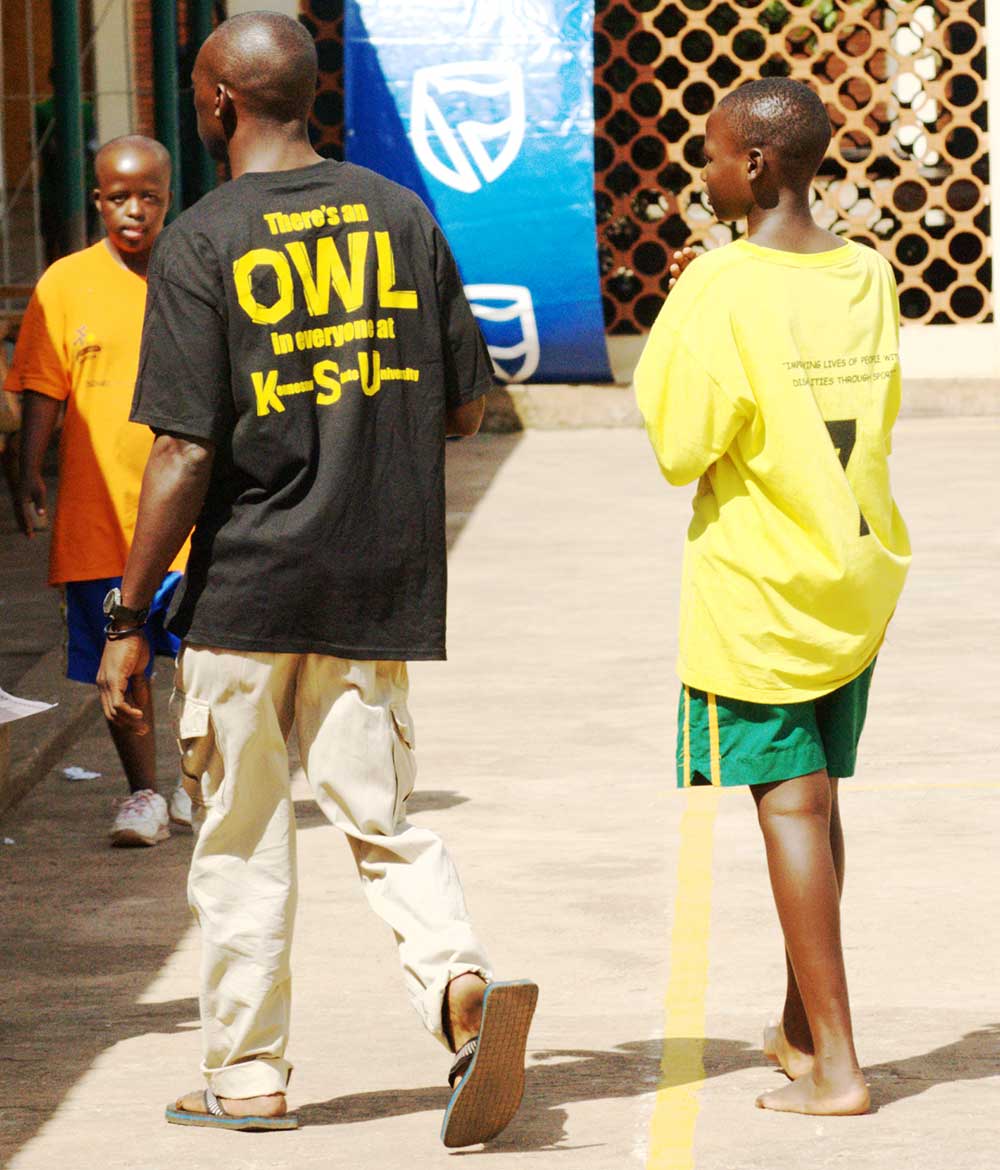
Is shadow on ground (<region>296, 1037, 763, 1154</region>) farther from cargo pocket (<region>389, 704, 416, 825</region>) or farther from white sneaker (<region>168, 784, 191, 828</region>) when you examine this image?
white sneaker (<region>168, 784, 191, 828</region>)

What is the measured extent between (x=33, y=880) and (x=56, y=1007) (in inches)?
44.7

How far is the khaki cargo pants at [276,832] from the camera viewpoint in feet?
13.3

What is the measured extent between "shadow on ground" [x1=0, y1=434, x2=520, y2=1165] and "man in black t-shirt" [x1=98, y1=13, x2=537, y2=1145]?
1.94 ft

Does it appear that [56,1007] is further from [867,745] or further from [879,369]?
[867,745]

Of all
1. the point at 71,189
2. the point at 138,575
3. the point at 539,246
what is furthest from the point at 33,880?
the point at 539,246

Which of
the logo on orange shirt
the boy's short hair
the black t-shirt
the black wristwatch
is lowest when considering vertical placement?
the black wristwatch

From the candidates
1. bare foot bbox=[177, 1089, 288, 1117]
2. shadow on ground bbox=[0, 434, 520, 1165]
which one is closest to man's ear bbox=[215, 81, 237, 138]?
bare foot bbox=[177, 1089, 288, 1117]

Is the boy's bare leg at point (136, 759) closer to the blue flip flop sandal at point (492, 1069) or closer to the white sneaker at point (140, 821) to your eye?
the white sneaker at point (140, 821)

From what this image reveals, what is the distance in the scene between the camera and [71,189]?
41.7ft

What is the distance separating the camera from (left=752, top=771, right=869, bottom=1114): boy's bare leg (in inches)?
162

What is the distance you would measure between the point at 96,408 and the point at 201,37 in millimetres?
9798

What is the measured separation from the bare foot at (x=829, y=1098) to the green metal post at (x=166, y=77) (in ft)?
34.4

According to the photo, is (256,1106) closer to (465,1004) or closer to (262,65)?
(465,1004)

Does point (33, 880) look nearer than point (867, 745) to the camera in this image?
Yes
